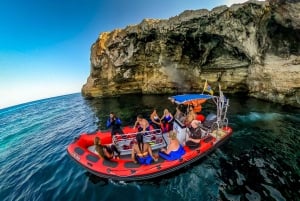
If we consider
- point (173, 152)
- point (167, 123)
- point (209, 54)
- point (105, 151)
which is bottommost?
point (173, 152)

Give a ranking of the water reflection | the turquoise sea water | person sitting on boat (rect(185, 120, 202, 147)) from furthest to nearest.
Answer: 1. person sitting on boat (rect(185, 120, 202, 147))
2. the turquoise sea water
3. the water reflection

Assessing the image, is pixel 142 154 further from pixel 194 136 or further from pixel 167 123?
pixel 167 123

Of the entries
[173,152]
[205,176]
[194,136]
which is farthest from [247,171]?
[173,152]

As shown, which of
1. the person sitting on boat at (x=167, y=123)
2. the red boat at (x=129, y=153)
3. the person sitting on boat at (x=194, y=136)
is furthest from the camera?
the person sitting on boat at (x=167, y=123)

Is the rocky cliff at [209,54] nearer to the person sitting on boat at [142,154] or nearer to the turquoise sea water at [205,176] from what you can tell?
the turquoise sea water at [205,176]

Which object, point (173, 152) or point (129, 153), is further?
point (129, 153)

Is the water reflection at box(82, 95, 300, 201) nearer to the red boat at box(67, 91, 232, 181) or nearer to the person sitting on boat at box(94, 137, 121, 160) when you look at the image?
the red boat at box(67, 91, 232, 181)

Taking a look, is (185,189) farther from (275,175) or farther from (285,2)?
(285,2)

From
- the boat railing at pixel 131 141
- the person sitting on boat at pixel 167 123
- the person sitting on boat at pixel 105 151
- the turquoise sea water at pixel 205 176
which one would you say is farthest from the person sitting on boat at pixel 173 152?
the person sitting on boat at pixel 167 123

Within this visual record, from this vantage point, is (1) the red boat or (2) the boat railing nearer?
(1) the red boat

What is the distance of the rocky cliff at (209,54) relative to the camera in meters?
16.0

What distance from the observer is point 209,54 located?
76.9 ft

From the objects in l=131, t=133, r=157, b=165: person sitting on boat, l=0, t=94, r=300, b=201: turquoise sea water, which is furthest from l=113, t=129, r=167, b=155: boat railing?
l=0, t=94, r=300, b=201: turquoise sea water

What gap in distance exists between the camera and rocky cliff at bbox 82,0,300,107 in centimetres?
1605
